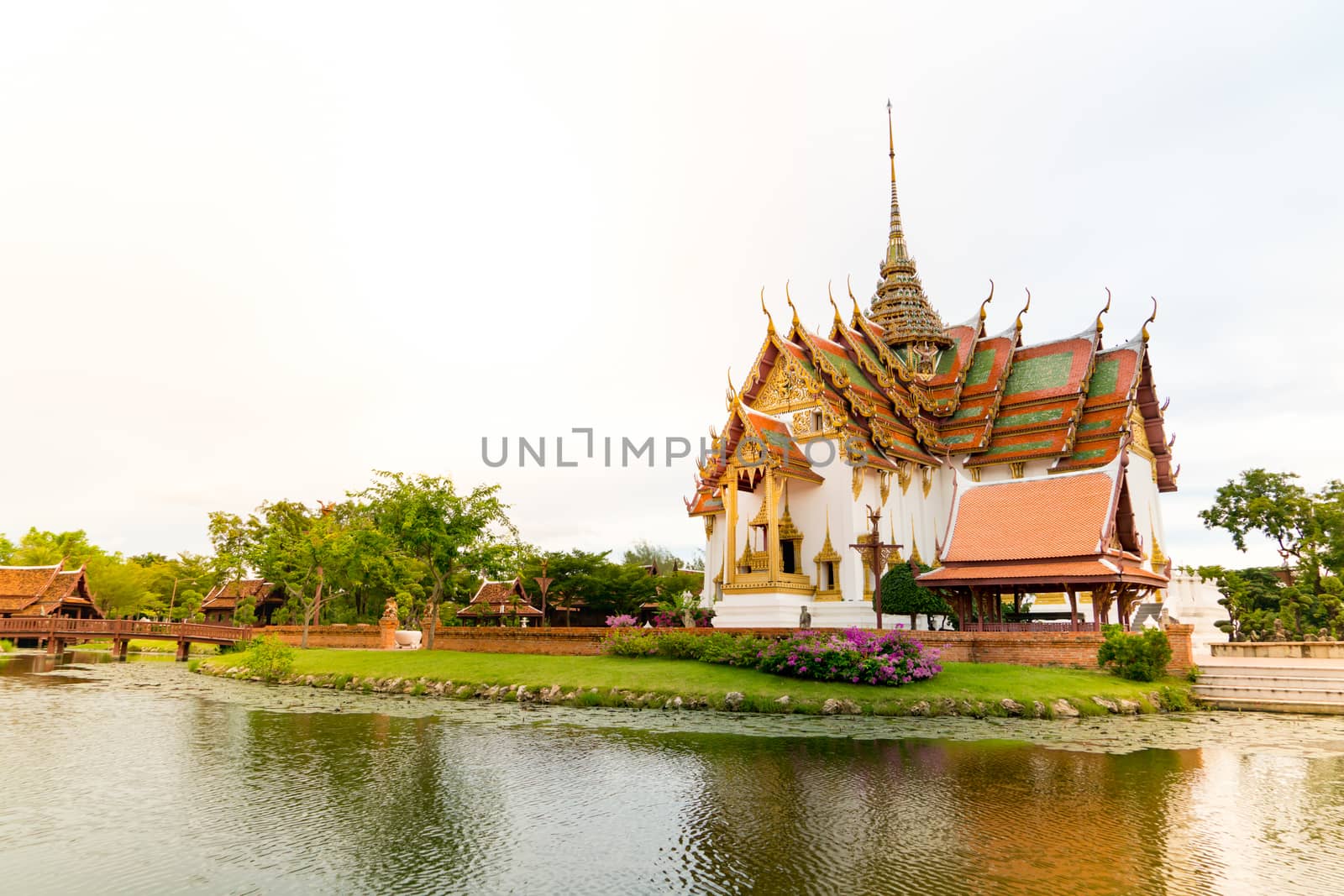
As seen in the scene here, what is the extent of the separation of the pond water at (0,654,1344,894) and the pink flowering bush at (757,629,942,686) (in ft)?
6.72

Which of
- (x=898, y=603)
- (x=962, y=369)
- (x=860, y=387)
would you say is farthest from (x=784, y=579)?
(x=962, y=369)

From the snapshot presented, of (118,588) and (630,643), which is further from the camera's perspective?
(118,588)

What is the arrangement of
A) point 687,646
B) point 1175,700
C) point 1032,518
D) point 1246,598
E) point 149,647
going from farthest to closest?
point 149,647, point 1246,598, point 1032,518, point 687,646, point 1175,700

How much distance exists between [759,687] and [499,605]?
25.6m

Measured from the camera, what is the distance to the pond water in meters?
5.82

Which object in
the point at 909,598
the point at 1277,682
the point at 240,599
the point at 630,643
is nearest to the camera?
the point at 1277,682

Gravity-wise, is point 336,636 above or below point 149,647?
above

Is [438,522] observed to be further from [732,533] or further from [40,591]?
[40,591]

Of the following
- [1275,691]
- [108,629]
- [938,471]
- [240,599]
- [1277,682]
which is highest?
[938,471]

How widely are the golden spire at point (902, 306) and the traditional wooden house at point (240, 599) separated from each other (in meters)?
36.7

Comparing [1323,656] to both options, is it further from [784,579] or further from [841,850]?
[841,850]

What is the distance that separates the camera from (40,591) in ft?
142

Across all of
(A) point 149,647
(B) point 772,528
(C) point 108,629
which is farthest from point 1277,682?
(A) point 149,647

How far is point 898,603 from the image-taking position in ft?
68.9
